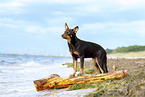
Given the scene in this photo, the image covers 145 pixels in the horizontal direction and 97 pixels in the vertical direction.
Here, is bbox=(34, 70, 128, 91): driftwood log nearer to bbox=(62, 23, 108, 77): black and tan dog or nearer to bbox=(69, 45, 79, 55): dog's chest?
bbox=(62, 23, 108, 77): black and tan dog

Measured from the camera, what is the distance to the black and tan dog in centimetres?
757

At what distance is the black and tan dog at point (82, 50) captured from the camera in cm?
757

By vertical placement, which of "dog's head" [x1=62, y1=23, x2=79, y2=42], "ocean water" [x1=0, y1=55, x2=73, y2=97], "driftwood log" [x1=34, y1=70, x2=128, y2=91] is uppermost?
"dog's head" [x1=62, y1=23, x2=79, y2=42]

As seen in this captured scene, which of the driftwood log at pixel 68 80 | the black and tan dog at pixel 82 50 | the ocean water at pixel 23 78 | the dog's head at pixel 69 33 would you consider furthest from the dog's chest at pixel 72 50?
the ocean water at pixel 23 78

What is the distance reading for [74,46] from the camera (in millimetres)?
7625

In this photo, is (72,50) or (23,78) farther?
(23,78)

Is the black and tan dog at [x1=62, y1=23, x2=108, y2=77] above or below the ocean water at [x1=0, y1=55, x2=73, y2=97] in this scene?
above

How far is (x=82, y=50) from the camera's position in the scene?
7.60m

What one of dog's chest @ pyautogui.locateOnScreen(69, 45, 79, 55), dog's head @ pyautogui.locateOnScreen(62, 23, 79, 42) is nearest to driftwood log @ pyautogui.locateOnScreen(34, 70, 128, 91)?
dog's chest @ pyautogui.locateOnScreen(69, 45, 79, 55)

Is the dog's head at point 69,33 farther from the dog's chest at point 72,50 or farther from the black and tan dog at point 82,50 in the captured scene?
the dog's chest at point 72,50

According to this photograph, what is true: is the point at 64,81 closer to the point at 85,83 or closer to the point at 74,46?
the point at 85,83

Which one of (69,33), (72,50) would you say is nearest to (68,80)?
(72,50)

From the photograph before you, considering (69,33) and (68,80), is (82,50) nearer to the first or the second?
(69,33)

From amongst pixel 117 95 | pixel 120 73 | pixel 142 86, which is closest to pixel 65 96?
pixel 117 95
